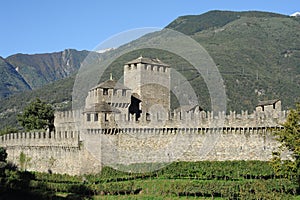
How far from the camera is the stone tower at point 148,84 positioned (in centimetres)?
4119

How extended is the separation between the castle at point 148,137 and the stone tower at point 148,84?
9.47 feet

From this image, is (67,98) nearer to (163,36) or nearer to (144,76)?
(163,36)

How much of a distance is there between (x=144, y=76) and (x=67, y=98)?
64578mm

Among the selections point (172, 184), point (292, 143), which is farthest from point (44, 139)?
point (292, 143)

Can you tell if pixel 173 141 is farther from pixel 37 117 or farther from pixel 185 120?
pixel 37 117

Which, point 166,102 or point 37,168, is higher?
point 166,102

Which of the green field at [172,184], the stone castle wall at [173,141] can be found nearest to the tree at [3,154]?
the green field at [172,184]

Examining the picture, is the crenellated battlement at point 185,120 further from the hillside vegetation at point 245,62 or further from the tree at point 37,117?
the hillside vegetation at point 245,62

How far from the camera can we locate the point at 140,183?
30.9 meters

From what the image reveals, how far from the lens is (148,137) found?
35.2 m

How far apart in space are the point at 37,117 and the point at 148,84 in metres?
15.0

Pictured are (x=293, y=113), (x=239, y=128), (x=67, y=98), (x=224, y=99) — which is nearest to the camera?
(x=293, y=113)

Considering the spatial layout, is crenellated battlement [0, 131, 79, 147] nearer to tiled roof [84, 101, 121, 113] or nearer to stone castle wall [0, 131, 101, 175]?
stone castle wall [0, 131, 101, 175]

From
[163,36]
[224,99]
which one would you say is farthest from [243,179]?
[163,36]
